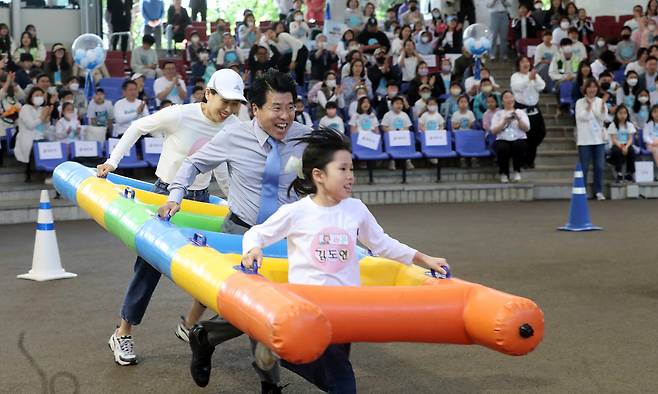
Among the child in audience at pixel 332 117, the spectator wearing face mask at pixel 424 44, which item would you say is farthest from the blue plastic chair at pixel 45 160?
the spectator wearing face mask at pixel 424 44

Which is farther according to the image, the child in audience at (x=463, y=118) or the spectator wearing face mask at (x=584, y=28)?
the spectator wearing face mask at (x=584, y=28)

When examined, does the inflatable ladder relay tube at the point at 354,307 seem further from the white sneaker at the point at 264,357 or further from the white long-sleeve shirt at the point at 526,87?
the white long-sleeve shirt at the point at 526,87

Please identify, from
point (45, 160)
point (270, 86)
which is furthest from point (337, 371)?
point (45, 160)

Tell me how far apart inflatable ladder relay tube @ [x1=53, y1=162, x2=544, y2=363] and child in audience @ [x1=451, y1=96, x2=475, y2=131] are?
43.5ft

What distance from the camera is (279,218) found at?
4.46 m

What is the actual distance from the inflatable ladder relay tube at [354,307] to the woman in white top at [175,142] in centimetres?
111

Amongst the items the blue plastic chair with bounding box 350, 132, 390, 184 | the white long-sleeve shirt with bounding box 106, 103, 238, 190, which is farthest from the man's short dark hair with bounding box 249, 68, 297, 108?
the blue plastic chair with bounding box 350, 132, 390, 184

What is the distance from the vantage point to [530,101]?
1830 cm

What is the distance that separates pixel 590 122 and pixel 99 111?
7711mm

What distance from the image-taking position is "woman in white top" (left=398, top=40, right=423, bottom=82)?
19.8m

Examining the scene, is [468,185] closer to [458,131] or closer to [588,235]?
[458,131]

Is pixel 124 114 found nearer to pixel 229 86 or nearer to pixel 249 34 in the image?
pixel 249 34

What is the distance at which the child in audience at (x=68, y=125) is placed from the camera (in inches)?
632

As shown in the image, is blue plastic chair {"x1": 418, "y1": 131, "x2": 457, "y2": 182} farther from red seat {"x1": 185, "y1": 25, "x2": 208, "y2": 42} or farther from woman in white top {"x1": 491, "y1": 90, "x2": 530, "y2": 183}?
red seat {"x1": 185, "y1": 25, "x2": 208, "y2": 42}
